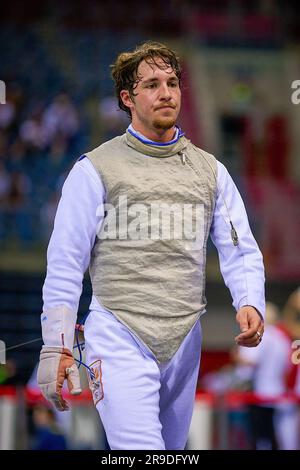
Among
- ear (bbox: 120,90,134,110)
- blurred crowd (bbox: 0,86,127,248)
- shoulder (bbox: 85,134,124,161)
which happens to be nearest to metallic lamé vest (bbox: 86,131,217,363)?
shoulder (bbox: 85,134,124,161)

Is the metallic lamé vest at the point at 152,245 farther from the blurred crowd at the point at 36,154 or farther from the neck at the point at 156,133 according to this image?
the blurred crowd at the point at 36,154

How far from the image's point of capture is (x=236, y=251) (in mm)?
4508

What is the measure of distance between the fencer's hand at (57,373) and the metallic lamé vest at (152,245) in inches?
9.3

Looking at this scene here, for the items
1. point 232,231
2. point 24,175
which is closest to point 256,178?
point 24,175

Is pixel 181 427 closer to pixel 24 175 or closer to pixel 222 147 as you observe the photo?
pixel 24 175

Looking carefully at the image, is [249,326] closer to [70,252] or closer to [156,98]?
[70,252]

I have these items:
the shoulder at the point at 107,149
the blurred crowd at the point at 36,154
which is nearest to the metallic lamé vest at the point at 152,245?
the shoulder at the point at 107,149

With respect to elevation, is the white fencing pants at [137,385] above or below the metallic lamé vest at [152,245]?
below

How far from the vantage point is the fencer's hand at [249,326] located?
14.0 feet

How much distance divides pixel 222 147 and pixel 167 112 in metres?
15.5

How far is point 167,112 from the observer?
4.41 meters

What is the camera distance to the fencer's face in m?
4.41

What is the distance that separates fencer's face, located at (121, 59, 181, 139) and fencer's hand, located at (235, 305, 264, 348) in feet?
2.36

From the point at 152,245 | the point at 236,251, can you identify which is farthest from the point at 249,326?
the point at 152,245
